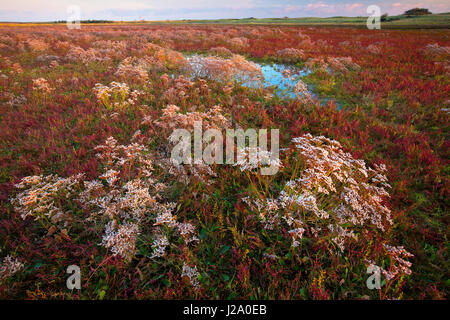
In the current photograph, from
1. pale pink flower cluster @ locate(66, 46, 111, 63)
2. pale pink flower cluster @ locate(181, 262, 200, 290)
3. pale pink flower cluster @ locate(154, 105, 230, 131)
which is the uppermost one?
pale pink flower cluster @ locate(66, 46, 111, 63)

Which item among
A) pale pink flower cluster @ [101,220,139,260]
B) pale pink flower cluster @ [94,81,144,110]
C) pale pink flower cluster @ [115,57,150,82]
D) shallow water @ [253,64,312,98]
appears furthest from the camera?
shallow water @ [253,64,312,98]

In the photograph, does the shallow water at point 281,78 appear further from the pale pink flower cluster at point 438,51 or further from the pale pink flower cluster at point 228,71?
the pale pink flower cluster at point 438,51

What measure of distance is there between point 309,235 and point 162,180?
297 centimetres

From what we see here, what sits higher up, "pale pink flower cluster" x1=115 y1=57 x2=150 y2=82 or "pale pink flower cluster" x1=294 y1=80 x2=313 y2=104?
"pale pink flower cluster" x1=115 y1=57 x2=150 y2=82

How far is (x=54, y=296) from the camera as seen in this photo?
2.48 metres

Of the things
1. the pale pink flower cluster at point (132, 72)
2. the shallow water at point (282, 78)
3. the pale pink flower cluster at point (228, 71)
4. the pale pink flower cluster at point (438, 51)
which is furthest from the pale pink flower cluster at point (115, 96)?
the pale pink flower cluster at point (438, 51)

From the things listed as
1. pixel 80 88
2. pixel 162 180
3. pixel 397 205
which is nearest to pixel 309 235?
pixel 397 205

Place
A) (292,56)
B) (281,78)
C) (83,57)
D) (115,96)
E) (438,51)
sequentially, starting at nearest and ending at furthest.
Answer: (115,96), (281,78), (83,57), (438,51), (292,56)


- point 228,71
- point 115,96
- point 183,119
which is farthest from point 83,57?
point 183,119

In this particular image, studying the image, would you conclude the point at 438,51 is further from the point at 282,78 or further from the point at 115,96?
the point at 115,96

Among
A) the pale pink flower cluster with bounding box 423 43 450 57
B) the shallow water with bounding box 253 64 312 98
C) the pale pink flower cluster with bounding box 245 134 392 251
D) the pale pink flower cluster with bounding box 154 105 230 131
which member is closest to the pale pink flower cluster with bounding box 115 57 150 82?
the pale pink flower cluster with bounding box 154 105 230 131

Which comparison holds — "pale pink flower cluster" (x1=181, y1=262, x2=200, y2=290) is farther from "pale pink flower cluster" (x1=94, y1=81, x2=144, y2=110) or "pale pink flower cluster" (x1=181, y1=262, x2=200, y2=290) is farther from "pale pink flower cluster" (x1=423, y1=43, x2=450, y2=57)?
"pale pink flower cluster" (x1=423, y1=43, x2=450, y2=57)

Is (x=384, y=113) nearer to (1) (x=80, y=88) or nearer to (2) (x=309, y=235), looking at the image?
(2) (x=309, y=235)

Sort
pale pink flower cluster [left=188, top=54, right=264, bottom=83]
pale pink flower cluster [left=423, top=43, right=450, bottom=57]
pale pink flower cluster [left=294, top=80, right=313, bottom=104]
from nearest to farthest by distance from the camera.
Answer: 1. pale pink flower cluster [left=294, top=80, right=313, bottom=104]
2. pale pink flower cluster [left=188, top=54, right=264, bottom=83]
3. pale pink flower cluster [left=423, top=43, right=450, bottom=57]
